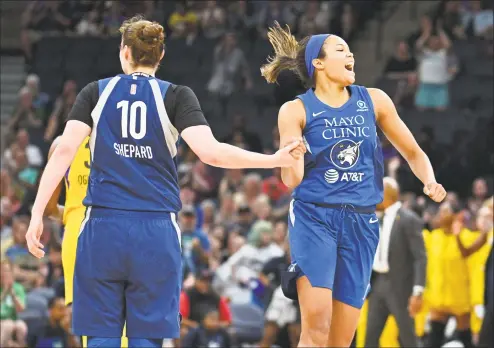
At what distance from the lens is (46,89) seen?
19891mm

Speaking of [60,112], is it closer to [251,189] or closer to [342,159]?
[251,189]

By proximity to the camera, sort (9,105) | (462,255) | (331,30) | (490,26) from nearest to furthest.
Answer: (462,255) < (490,26) < (331,30) < (9,105)

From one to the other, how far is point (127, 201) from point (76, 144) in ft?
1.19

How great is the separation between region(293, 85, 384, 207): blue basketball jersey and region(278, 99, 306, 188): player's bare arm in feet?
0.16

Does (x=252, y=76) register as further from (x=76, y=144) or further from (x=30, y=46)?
(x=76, y=144)

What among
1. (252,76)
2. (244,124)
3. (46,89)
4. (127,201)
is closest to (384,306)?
(127,201)

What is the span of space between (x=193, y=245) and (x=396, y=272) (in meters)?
3.17

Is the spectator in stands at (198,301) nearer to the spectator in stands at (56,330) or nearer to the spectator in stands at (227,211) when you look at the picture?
the spectator in stands at (56,330)

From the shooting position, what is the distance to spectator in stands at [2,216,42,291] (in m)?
13.0

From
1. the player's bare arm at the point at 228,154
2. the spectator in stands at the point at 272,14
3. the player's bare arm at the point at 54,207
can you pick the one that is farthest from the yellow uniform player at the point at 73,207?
the spectator in stands at the point at 272,14

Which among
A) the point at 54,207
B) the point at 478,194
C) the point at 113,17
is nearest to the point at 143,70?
the point at 54,207

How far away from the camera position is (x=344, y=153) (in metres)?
6.52

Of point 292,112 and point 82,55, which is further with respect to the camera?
point 82,55

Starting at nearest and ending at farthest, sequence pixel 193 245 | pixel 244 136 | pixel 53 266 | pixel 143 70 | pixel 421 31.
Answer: pixel 143 70, pixel 193 245, pixel 53 266, pixel 244 136, pixel 421 31
